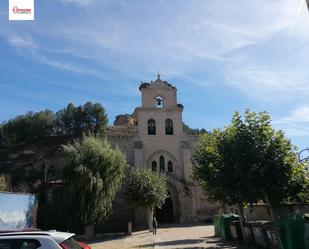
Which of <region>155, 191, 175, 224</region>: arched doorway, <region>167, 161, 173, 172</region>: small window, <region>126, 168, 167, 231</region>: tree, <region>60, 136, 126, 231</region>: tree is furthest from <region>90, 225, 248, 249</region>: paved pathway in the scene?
<region>167, 161, 173, 172</region>: small window

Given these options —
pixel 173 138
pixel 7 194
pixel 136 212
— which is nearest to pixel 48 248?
pixel 7 194

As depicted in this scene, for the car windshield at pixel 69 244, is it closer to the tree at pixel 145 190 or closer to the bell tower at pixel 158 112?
the tree at pixel 145 190

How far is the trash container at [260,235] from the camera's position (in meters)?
14.0

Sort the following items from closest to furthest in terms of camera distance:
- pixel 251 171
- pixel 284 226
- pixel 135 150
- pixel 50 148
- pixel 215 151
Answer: pixel 284 226
pixel 251 171
pixel 215 151
pixel 135 150
pixel 50 148

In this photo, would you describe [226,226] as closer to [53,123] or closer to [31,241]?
[31,241]

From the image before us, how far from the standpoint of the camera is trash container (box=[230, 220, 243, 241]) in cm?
1759

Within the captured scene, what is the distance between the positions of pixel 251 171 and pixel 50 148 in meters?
34.7

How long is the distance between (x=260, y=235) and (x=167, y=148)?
80.8 ft

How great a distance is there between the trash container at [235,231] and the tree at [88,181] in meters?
10.3

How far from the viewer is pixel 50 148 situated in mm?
44219

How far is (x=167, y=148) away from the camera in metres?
38.8

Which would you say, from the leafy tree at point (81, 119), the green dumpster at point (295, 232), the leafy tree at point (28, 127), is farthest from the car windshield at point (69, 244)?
the leafy tree at point (28, 127)

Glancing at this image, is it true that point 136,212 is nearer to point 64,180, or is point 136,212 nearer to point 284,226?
point 64,180

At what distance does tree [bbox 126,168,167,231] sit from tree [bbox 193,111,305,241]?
12.4m
